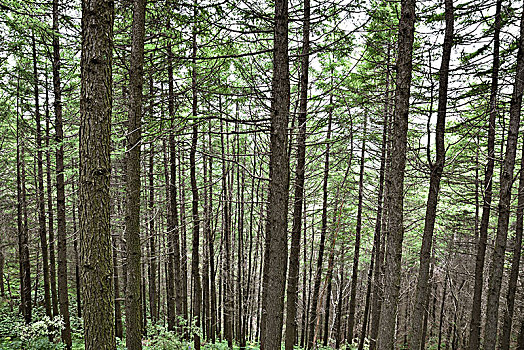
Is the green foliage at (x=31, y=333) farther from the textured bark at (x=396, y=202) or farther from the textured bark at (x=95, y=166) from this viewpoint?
the textured bark at (x=396, y=202)

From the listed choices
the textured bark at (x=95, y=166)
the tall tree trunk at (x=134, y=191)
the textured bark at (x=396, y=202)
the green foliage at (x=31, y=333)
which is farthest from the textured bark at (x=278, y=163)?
the green foliage at (x=31, y=333)

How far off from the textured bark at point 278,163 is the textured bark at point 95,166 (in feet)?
7.14

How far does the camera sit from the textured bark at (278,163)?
14.8ft

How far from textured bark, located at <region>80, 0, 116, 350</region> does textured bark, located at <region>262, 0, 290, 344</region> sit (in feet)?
7.14

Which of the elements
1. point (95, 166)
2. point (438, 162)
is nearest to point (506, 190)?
point (438, 162)

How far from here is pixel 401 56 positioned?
5145mm

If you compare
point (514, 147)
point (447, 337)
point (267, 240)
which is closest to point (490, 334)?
point (514, 147)

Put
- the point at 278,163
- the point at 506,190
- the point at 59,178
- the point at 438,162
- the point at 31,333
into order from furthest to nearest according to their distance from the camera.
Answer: the point at 31,333 < the point at 59,178 < the point at 506,190 < the point at 438,162 < the point at 278,163

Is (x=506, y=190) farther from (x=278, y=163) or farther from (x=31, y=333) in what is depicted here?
(x=31, y=333)

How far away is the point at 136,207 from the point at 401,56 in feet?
17.0

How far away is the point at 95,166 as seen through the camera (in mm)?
3379

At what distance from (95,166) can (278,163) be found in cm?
238

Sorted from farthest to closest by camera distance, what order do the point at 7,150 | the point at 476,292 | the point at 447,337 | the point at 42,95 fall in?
the point at 447,337 → the point at 7,150 → the point at 42,95 → the point at 476,292

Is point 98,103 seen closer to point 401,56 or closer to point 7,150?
point 401,56
